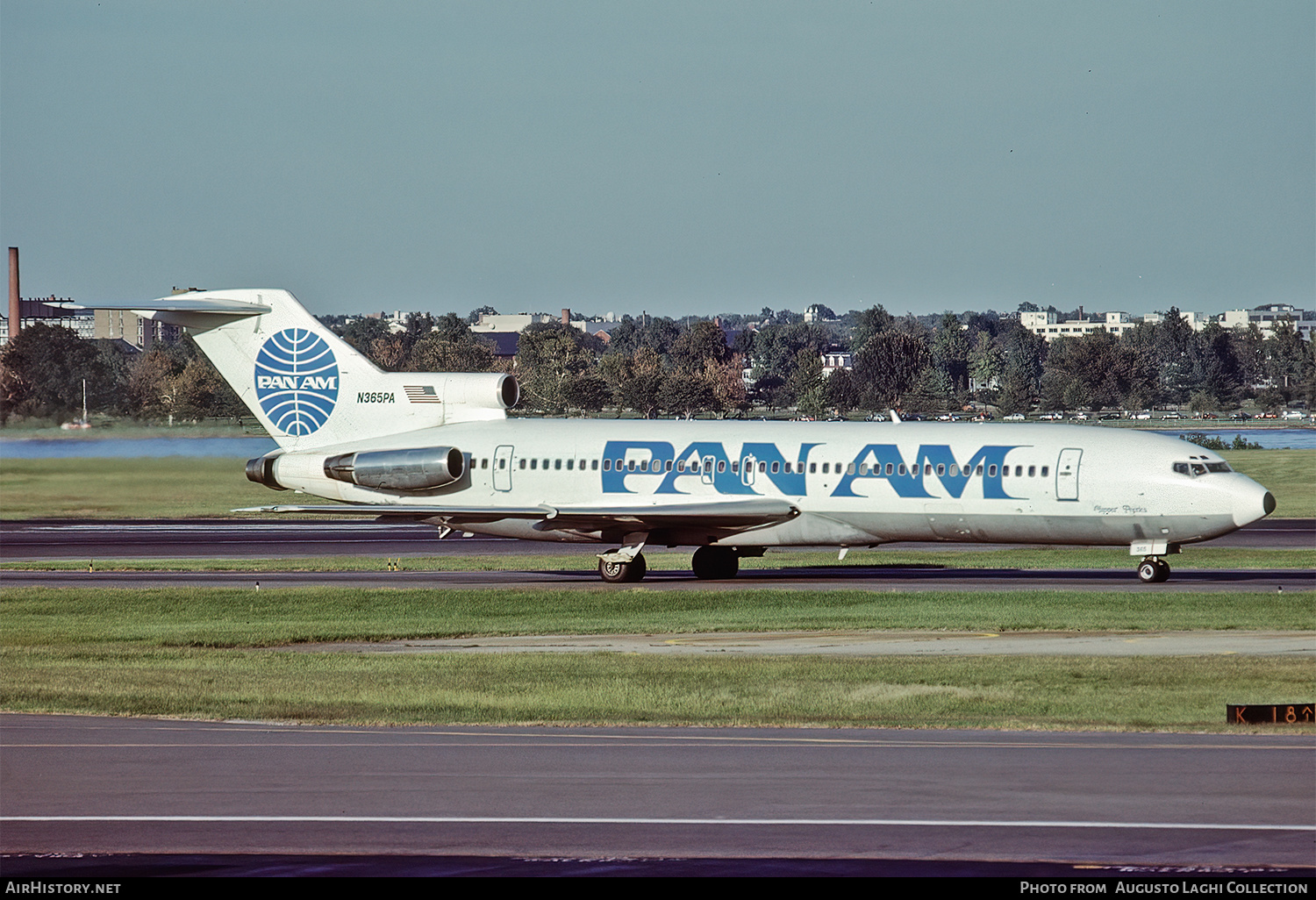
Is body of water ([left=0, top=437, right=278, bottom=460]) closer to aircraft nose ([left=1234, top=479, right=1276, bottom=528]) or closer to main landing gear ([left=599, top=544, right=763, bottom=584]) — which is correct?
main landing gear ([left=599, top=544, right=763, bottom=584])

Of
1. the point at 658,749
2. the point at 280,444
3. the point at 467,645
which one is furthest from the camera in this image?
the point at 280,444

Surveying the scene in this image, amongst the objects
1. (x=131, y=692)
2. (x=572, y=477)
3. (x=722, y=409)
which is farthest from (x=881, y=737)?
(x=722, y=409)

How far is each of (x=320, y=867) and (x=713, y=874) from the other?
3.14 m

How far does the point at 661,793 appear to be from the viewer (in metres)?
16.8

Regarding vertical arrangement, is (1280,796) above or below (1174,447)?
below

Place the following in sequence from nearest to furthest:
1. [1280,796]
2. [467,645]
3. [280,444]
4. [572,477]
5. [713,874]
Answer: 1. [713,874]
2. [1280,796]
3. [467,645]
4. [572,477]
5. [280,444]

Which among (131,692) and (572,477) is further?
(572,477)

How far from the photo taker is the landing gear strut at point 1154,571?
40562 millimetres

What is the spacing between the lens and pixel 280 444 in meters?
48.7

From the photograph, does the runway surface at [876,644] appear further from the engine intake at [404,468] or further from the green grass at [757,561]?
the green grass at [757,561]

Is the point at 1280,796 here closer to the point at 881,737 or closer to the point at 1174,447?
the point at 881,737

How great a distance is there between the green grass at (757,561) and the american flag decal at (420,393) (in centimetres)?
481

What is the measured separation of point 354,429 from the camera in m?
47.9

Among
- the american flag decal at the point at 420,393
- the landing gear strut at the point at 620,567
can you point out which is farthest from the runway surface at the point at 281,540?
the landing gear strut at the point at 620,567
